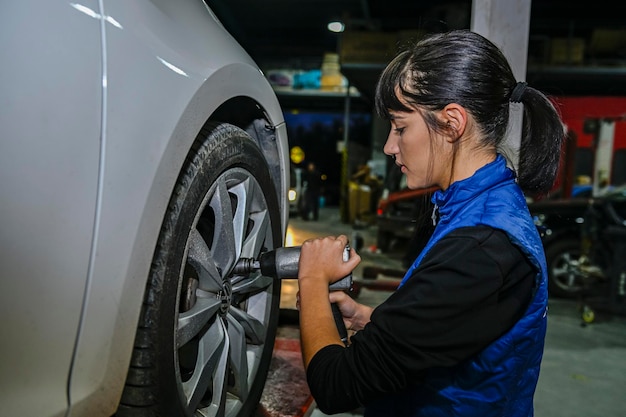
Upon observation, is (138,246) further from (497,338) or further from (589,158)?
(589,158)

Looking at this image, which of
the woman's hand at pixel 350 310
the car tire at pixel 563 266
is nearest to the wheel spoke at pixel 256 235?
the woman's hand at pixel 350 310

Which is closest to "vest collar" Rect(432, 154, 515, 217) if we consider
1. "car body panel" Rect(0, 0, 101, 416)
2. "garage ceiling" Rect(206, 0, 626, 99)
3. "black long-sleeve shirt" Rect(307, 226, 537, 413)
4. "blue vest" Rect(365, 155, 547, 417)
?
"blue vest" Rect(365, 155, 547, 417)

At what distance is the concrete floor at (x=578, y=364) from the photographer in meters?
2.60

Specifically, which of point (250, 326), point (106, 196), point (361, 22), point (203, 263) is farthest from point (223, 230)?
point (361, 22)

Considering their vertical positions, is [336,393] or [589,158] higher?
[589,158]

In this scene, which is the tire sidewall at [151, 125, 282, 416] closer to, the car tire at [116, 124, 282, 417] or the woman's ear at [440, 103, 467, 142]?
the car tire at [116, 124, 282, 417]

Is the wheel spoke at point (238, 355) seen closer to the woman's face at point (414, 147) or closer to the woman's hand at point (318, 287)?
the woman's hand at point (318, 287)

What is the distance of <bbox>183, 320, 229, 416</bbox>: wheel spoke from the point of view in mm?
1392

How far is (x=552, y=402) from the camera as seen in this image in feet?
8.64

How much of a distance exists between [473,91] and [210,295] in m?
0.88

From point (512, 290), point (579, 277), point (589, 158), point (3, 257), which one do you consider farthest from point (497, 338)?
point (589, 158)

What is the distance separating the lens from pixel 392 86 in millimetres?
1103

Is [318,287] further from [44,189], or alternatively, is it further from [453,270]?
[44,189]

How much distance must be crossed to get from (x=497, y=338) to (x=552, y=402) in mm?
2031
